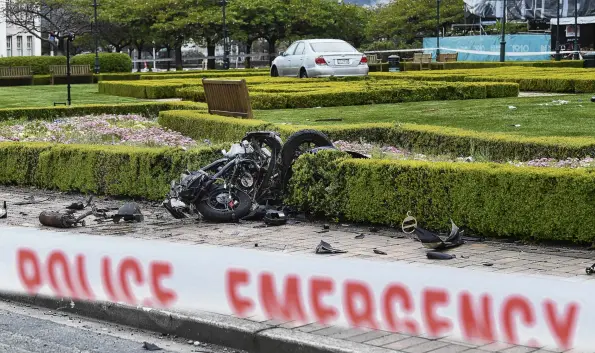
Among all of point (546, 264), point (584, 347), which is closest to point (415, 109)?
point (546, 264)

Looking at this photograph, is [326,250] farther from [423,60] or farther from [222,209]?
[423,60]

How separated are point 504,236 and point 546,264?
98cm

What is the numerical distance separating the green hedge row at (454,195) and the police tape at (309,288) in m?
2.22

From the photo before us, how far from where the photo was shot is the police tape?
4777 mm

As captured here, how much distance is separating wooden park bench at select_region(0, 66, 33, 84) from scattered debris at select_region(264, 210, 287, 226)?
34.0 m

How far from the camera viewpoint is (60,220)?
953cm

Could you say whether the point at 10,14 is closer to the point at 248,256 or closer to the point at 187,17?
the point at 187,17

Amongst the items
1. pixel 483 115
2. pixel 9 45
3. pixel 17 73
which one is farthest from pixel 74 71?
pixel 9 45

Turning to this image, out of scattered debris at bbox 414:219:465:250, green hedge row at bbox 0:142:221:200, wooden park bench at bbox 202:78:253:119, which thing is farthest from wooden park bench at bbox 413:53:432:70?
scattered debris at bbox 414:219:465:250

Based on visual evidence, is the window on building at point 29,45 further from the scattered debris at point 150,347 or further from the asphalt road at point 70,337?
the scattered debris at point 150,347

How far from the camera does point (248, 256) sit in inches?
230

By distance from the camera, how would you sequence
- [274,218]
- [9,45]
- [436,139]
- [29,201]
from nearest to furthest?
1. [274,218]
2. [29,201]
3. [436,139]
4. [9,45]

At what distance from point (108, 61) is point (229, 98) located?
33.0 meters

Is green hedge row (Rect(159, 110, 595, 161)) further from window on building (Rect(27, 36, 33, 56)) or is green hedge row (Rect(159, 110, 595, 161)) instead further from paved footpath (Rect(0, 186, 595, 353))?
window on building (Rect(27, 36, 33, 56))
